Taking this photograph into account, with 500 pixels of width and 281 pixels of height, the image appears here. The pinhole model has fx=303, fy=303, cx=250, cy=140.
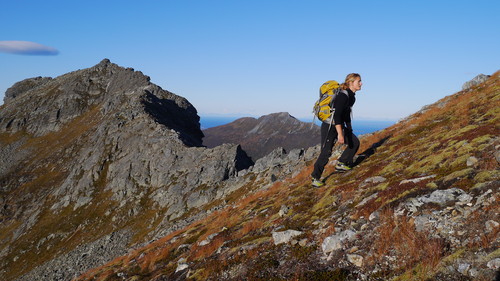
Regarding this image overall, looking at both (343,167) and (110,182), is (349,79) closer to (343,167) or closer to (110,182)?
(343,167)

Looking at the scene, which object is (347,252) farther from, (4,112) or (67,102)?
(4,112)

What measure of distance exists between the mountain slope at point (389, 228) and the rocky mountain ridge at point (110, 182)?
2116 centimetres

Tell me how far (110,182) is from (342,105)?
5992 centimetres

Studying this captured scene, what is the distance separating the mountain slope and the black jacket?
302cm

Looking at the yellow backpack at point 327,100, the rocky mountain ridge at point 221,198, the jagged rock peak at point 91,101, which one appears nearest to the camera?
the rocky mountain ridge at point 221,198

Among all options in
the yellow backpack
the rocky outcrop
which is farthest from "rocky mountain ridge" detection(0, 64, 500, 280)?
the yellow backpack

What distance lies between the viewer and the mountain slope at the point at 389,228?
254 inches

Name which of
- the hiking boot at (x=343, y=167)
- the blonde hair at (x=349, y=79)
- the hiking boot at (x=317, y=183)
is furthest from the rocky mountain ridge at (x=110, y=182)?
the blonde hair at (x=349, y=79)

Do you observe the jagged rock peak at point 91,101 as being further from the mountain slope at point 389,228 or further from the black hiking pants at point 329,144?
the mountain slope at point 389,228

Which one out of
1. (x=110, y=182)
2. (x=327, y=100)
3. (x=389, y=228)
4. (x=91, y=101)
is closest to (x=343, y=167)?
(x=327, y=100)

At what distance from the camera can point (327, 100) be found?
12922 mm

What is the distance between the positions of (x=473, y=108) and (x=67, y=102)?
401ft

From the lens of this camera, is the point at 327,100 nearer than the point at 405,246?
No

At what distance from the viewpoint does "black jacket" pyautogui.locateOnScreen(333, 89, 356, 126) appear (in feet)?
40.7
